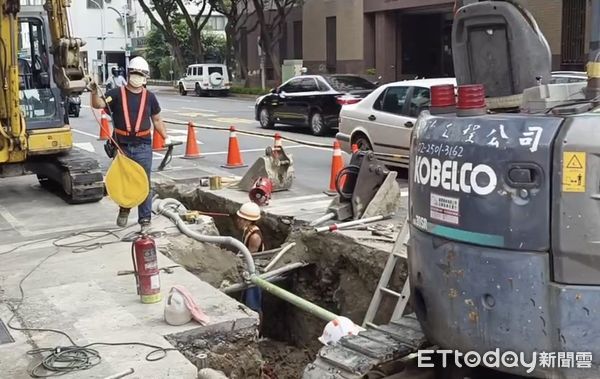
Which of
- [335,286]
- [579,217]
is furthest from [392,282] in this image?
[579,217]

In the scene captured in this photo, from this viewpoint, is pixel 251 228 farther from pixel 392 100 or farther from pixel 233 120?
pixel 233 120

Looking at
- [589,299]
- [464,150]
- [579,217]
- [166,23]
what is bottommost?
[589,299]

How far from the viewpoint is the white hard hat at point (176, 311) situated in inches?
218

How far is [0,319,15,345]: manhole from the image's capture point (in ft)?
17.7

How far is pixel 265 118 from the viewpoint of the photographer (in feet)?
75.5

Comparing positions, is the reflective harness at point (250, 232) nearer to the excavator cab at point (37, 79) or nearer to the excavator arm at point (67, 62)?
the excavator arm at point (67, 62)

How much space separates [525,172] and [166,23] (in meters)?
47.3

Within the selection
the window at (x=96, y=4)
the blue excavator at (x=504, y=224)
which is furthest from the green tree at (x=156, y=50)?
the blue excavator at (x=504, y=224)

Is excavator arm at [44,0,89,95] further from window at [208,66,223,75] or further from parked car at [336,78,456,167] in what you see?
window at [208,66,223,75]

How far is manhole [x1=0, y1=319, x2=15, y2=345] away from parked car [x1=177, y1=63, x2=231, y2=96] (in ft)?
133

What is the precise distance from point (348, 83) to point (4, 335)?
16.2 m

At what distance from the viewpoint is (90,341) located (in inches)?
210

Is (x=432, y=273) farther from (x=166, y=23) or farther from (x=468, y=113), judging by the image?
(x=166, y=23)

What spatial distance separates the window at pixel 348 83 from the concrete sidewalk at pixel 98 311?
13.5m
